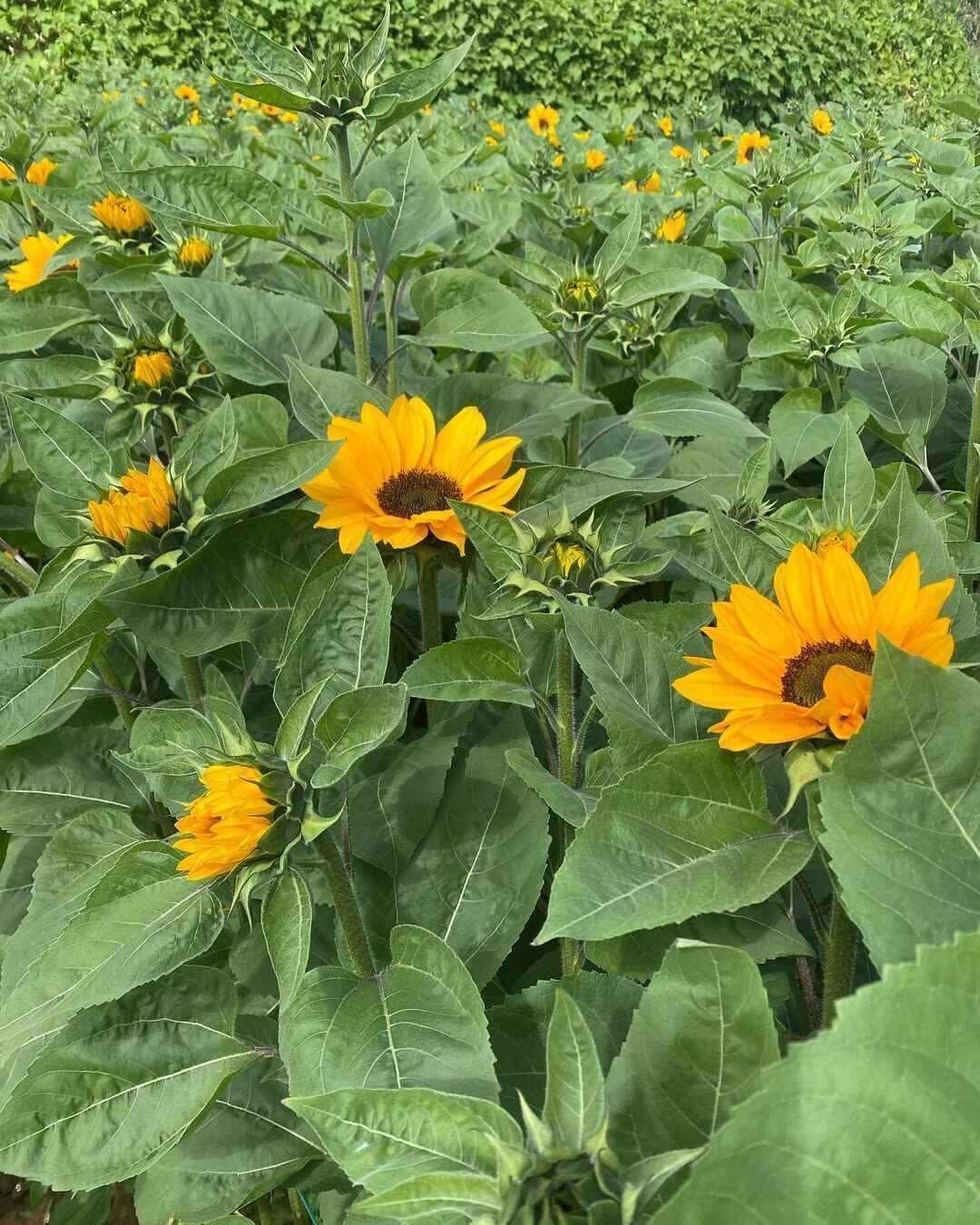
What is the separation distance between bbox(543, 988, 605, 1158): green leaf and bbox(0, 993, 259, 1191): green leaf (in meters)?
0.41

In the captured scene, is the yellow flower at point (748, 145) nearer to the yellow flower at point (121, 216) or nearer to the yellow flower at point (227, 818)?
the yellow flower at point (121, 216)

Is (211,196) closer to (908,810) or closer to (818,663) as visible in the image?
(818,663)

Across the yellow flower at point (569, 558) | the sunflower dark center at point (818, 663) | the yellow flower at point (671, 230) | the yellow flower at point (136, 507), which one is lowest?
the yellow flower at point (136, 507)

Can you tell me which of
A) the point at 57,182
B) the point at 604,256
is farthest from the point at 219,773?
the point at 57,182

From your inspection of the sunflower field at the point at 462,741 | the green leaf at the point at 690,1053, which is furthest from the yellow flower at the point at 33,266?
the green leaf at the point at 690,1053

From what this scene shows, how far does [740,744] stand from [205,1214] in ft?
2.15

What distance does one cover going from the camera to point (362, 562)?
2.96 feet

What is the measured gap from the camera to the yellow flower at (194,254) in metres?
1.45

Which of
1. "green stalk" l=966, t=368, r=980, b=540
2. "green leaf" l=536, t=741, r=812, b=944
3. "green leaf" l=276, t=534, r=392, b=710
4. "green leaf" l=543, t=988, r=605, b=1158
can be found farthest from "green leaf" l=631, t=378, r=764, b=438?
"green leaf" l=543, t=988, r=605, b=1158

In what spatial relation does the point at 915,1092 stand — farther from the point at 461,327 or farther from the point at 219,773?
the point at 461,327

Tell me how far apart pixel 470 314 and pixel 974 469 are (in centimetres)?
73

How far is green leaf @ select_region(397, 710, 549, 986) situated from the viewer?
0.90 m

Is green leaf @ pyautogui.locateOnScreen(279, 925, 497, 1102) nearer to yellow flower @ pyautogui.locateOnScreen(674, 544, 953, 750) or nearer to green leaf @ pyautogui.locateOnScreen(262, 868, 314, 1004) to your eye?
green leaf @ pyautogui.locateOnScreen(262, 868, 314, 1004)

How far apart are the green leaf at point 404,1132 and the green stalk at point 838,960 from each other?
0.30 metres
